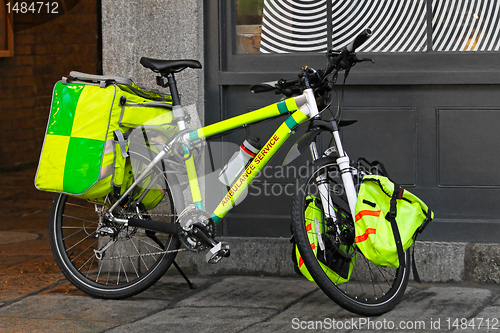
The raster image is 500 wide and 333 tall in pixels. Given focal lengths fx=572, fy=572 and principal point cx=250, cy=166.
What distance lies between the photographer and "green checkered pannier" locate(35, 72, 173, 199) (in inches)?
126

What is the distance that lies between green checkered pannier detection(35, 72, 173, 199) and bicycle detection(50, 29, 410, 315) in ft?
0.53

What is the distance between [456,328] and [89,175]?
2.15 m

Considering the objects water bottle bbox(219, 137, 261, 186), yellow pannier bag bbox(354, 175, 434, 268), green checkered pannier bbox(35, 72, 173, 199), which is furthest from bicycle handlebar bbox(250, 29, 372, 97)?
green checkered pannier bbox(35, 72, 173, 199)

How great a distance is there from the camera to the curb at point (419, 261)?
3812 millimetres

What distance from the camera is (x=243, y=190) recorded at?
338 centimetres

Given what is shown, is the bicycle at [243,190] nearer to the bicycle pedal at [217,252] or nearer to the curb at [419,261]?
the bicycle pedal at [217,252]

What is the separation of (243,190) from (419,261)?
4.59 ft

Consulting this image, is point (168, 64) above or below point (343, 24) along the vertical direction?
below

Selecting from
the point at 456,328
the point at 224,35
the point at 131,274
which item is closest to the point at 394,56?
the point at 224,35

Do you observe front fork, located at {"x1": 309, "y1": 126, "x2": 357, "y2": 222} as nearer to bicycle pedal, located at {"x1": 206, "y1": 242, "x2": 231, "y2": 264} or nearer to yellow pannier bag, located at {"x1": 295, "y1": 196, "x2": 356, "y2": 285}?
yellow pannier bag, located at {"x1": 295, "y1": 196, "x2": 356, "y2": 285}

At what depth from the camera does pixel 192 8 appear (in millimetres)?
3994

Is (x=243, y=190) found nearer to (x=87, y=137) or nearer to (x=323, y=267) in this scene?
(x=323, y=267)

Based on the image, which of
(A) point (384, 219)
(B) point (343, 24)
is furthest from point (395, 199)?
(B) point (343, 24)

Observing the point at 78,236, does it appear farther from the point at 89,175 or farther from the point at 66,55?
the point at 66,55
